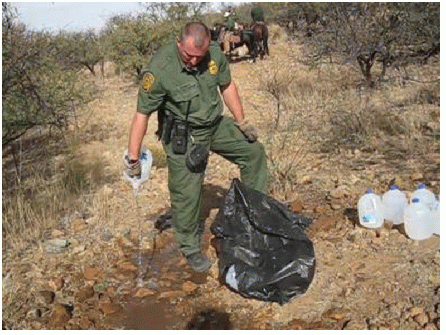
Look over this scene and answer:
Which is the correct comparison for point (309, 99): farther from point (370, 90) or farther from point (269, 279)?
point (269, 279)

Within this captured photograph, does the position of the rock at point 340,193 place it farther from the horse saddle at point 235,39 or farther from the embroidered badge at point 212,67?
the horse saddle at point 235,39

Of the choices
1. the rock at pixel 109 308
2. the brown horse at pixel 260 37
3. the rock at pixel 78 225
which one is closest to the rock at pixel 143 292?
the rock at pixel 109 308

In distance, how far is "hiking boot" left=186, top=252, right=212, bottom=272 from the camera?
3.59 m

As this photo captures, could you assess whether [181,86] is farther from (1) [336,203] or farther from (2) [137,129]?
(1) [336,203]

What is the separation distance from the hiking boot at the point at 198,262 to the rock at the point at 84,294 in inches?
26.9

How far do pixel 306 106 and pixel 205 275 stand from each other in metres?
4.37

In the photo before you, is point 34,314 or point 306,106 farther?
point 306,106

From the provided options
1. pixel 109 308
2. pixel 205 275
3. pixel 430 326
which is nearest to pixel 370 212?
pixel 430 326

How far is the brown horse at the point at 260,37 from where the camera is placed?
1345 cm

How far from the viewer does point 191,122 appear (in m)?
3.42

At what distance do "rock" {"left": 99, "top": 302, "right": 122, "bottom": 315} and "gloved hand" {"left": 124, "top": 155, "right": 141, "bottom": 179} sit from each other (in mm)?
834

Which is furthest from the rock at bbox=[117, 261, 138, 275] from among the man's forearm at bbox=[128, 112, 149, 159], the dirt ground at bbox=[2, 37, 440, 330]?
the man's forearm at bbox=[128, 112, 149, 159]

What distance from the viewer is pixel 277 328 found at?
9.55 feet

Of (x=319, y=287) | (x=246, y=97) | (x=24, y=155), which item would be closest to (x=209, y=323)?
(x=319, y=287)
